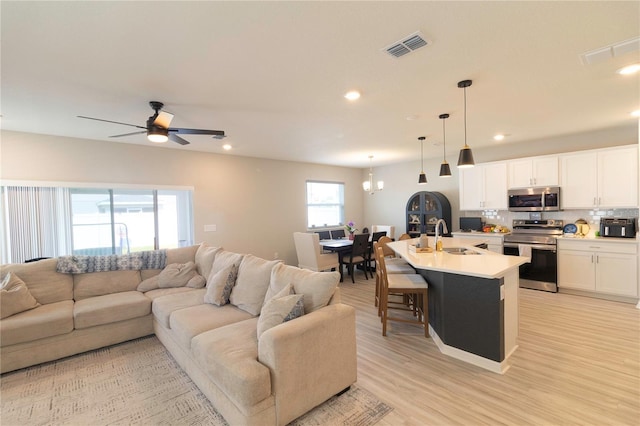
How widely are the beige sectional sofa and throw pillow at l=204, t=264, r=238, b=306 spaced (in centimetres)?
1

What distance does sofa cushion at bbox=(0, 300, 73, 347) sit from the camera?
2682 millimetres

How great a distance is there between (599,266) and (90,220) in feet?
26.6

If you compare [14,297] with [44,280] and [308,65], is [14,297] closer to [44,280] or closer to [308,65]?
[44,280]

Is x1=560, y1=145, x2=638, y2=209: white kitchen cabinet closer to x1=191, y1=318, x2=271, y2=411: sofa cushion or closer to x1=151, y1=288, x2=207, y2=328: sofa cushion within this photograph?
x1=191, y1=318, x2=271, y2=411: sofa cushion

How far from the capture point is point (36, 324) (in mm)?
2777

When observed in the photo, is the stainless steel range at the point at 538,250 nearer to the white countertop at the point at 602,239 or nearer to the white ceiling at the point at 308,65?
the white countertop at the point at 602,239

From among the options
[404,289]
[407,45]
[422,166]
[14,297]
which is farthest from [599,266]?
[14,297]

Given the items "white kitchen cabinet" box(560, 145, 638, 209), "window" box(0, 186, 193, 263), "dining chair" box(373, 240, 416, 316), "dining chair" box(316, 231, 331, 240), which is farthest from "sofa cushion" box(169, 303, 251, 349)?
"white kitchen cabinet" box(560, 145, 638, 209)

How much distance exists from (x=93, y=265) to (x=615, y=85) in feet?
20.4

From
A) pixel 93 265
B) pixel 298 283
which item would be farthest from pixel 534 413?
pixel 93 265

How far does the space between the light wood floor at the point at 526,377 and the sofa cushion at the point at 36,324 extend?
3.03m

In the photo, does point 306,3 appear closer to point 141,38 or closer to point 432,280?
point 141,38

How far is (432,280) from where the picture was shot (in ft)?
10.7

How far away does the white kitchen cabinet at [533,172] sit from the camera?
16.4ft
